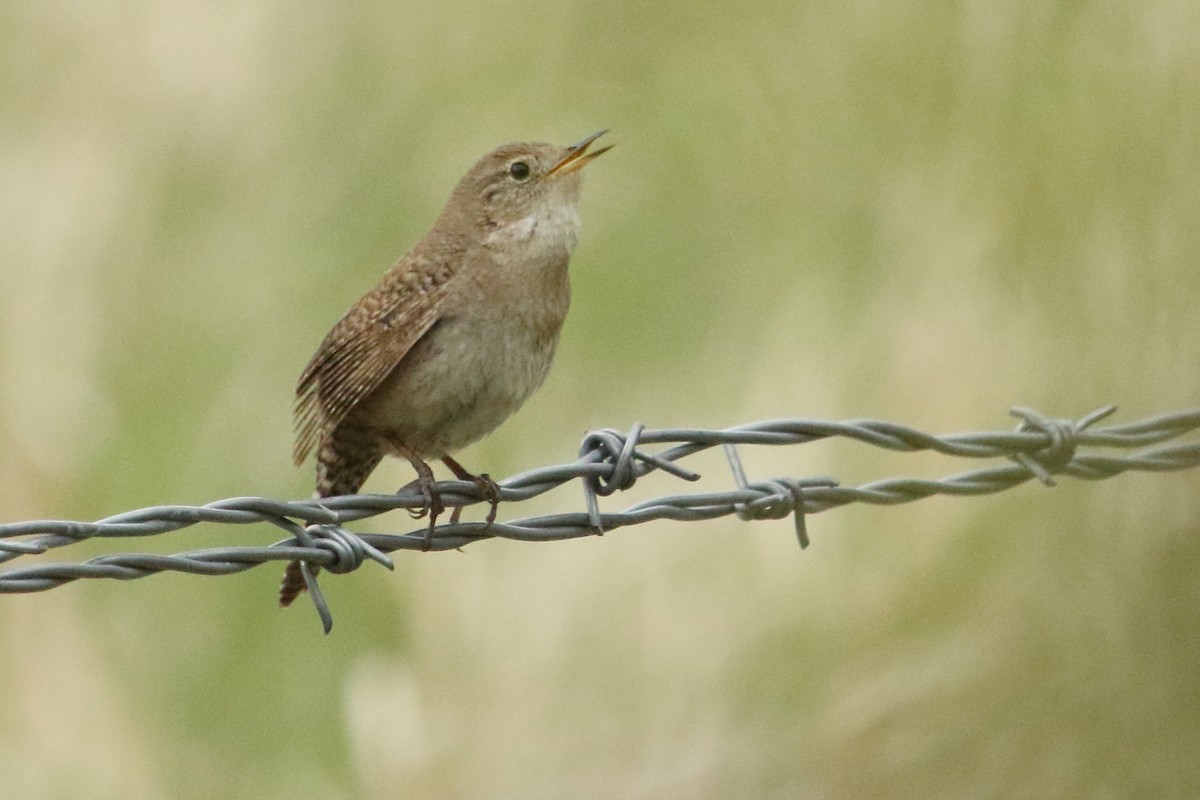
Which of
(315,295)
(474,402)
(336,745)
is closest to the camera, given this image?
(474,402)

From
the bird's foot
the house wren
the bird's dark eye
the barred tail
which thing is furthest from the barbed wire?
the bird's dark eye

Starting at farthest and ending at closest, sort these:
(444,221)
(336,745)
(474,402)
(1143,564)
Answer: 1. (336,745)
2. (444,221)
3. (474,402)
4. (1143,564)

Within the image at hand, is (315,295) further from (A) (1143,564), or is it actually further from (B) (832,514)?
(A) (1143,564)

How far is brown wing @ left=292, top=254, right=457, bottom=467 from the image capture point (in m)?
3.89

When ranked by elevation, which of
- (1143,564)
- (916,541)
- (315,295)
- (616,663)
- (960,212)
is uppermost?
(960,212)

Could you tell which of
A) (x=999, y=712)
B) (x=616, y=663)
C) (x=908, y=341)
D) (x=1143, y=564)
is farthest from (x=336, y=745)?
(x=1143, y=564)

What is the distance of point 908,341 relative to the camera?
5.72 m

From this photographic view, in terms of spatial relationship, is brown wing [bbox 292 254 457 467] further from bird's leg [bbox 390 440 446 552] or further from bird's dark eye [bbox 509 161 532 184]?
bird's dark eye [bbox 509 161 532 184]

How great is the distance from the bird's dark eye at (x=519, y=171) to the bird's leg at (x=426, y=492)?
3.23ft

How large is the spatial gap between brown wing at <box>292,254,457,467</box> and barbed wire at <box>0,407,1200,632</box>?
475 mm

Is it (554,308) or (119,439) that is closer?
(554,308)

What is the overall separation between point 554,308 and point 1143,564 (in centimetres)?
237

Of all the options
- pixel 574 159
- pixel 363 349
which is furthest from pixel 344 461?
pixel 574 159

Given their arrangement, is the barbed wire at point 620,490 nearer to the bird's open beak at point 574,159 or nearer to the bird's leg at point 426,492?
the bird's leg at point 426,492
